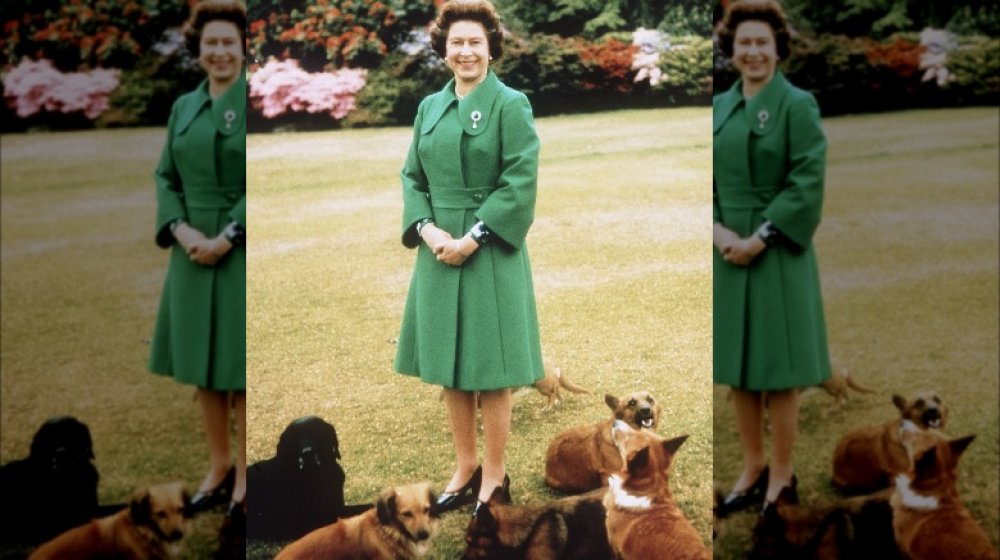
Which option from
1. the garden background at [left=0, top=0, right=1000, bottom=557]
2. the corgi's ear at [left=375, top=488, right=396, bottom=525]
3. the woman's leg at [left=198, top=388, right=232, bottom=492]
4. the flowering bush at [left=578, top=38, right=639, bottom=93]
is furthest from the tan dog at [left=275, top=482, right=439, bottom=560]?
the flowering bush at [left=578, top=38, right=639, bottom=93]

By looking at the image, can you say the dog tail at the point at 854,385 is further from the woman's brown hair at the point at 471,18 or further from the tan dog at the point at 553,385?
the woman's brown hair at the point at 471,18

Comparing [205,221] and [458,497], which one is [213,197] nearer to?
[205,221]

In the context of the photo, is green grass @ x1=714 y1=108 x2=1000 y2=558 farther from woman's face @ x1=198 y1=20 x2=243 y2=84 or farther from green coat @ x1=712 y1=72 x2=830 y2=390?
woman's face @ x1=198 y1=20 x2=243 y2=84

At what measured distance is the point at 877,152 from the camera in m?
4.69

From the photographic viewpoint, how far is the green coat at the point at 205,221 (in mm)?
4297

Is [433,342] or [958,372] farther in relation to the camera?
[958,372]

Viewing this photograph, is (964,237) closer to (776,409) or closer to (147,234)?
(776,409)

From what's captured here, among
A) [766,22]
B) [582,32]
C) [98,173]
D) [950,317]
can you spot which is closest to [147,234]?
[98,173]

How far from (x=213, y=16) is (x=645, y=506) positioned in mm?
2604

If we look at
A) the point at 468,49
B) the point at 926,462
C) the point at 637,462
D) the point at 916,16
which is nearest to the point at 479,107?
the point at 468,49

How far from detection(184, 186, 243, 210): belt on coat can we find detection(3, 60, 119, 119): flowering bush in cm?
71

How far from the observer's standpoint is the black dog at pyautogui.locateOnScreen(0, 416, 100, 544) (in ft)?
14.9

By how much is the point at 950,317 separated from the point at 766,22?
1.54 meters

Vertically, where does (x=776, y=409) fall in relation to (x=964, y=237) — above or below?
below
